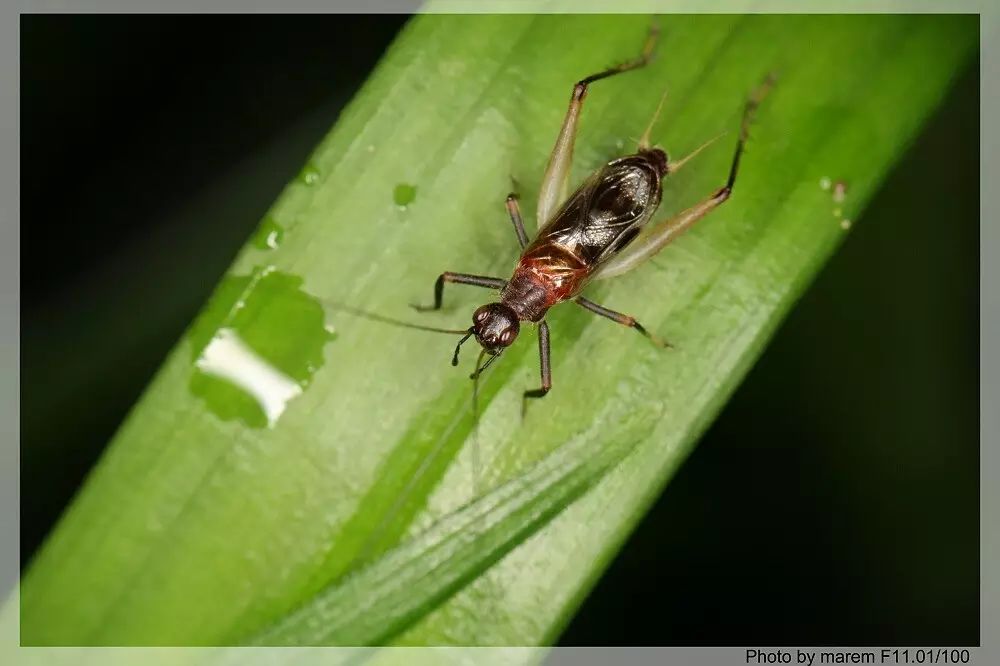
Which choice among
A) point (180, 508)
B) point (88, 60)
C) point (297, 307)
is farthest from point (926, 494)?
point (88, 60)

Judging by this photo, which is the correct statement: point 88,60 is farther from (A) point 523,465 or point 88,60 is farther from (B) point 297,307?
(A) point 523,465

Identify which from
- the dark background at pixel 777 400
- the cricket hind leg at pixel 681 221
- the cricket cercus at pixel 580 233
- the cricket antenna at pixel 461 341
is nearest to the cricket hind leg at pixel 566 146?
the cricket cercus at pixel 580 233

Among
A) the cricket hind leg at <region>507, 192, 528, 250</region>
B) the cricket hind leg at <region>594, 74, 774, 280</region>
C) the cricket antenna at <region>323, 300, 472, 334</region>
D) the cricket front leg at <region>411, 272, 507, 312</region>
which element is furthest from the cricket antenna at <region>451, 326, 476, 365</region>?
the cricket hind leg at <region>594, 74, 774, 280</region>

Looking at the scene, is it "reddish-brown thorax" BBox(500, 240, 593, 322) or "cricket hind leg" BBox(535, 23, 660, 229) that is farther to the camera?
"reddish-brown thorax" BBox(500, 240, 593, 322)

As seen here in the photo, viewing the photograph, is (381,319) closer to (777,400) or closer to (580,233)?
(580,233)

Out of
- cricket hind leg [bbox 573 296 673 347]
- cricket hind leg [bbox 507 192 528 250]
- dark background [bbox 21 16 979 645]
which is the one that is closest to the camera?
cricket hind leg [bbox 573 296 673 347]

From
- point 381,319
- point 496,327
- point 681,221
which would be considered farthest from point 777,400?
point 381,319

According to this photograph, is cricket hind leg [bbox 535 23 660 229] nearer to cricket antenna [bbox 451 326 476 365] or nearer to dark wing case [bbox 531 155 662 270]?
dark wing case [bbox 531 155 662 270]

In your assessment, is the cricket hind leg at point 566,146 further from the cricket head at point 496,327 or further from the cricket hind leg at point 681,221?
the cricket head at point 496,327
